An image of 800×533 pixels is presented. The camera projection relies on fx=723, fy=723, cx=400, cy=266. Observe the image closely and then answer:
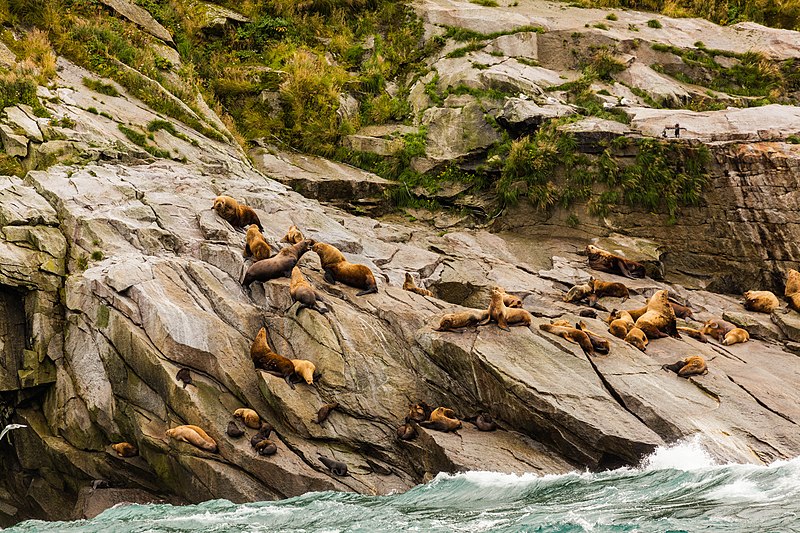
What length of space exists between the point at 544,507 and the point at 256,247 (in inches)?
312

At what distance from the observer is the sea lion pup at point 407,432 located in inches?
471

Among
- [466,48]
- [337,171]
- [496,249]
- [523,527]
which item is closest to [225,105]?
[337,171]

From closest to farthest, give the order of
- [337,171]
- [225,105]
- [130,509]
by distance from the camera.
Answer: [130,509] < [337,171] < [225,105]

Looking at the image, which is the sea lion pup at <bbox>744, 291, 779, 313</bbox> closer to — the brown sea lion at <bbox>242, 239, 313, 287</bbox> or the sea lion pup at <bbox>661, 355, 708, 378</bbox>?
the sea lion pup at <bbox>661, 355, 708, 378</bbox>

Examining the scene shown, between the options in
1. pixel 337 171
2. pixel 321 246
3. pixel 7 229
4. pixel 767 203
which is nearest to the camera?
pixel 7 229

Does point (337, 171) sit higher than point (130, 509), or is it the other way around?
point (337, 171)

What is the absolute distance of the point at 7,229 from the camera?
46.2ft

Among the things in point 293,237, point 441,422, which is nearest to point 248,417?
point 441,422

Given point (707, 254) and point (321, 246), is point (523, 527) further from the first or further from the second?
point (707, 254)

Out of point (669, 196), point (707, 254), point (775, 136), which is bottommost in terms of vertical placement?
point (707, 254)

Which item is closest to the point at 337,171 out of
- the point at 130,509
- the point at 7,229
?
the point at 7,229

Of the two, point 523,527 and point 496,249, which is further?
point 496,249

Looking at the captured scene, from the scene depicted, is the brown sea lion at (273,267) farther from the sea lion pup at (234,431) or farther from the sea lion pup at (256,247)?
the sea lion pup at (234,431)

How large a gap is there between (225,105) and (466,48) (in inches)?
391
